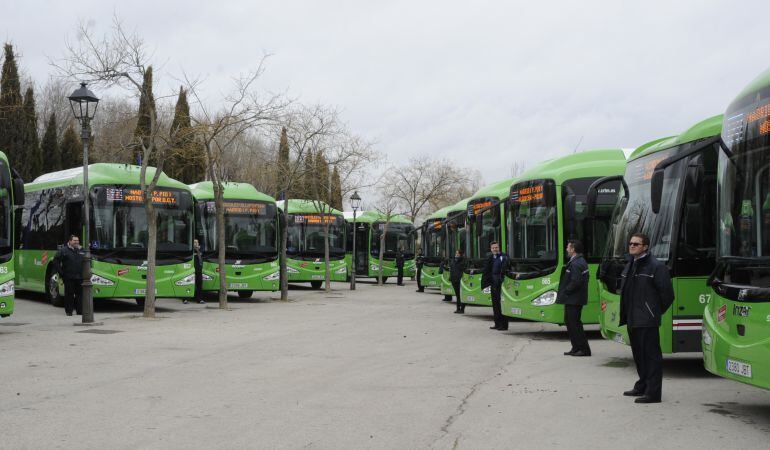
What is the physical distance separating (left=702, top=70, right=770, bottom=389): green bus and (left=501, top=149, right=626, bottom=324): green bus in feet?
23.0

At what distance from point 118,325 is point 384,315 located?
7.18 meters

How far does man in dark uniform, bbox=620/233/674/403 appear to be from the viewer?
30.2 ft

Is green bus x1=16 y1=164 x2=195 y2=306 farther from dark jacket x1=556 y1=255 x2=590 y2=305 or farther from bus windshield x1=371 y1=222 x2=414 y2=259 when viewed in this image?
bus windshield x1=371 y1=222 x2=414 y2=259

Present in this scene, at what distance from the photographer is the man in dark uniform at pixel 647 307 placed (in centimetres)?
922

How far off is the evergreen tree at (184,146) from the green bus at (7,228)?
195 inches

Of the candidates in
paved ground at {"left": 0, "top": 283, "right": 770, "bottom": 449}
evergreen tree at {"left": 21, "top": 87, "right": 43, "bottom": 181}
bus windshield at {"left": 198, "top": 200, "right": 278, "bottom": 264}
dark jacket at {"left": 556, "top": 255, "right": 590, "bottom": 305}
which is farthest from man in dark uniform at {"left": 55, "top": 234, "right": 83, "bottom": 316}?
evergreen tree at {"left": 21, "top": 87, "right": 43, "bottom": 181}

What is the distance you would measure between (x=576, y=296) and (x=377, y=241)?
34.0 meters

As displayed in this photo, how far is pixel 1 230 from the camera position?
52.3 feet

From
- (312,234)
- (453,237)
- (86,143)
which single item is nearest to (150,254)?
(86,143)

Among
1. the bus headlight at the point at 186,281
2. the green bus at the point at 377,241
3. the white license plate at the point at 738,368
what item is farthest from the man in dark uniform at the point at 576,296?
the green bus at the point at 377,241

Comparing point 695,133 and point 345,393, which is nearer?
point 345,393

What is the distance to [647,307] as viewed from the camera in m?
9.24

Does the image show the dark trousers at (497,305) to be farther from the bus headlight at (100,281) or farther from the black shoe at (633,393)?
the bus headlight at (100,281)

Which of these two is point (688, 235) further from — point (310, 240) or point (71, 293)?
point (310, 240)
